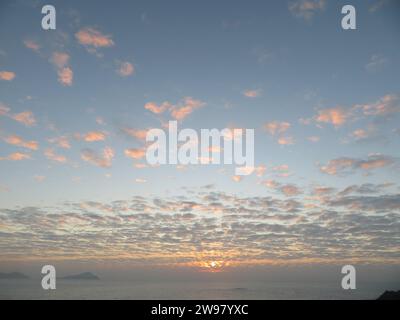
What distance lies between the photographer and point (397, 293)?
249ft
